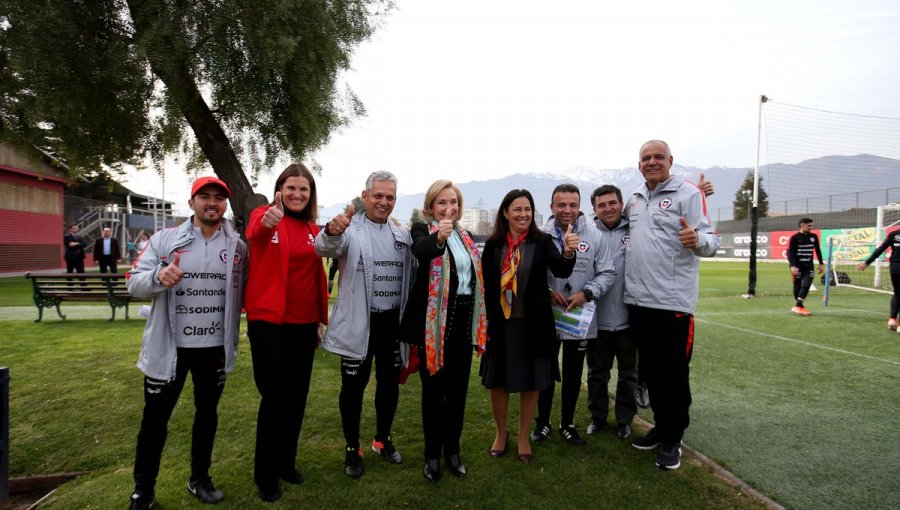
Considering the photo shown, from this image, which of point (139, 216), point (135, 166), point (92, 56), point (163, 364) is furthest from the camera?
point (139, 216)

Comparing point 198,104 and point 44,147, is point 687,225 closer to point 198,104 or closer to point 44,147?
point 198,104

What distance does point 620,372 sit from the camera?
404cm

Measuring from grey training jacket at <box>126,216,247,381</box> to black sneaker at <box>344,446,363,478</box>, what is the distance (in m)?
1.01

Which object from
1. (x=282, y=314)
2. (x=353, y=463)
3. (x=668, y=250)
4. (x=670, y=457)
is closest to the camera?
(x=282, y=314)

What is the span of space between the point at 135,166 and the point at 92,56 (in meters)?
2.08

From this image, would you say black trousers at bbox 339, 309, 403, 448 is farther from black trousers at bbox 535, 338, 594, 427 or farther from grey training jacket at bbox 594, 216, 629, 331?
grey training jacket at bbox 594, 216, 629, 331

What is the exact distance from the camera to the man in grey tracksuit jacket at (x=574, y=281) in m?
3.79

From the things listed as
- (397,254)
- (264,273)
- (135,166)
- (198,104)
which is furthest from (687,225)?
(135,166)

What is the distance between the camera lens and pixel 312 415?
14.2 feet

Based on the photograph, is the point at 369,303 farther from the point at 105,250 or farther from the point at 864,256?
the point at 864,256

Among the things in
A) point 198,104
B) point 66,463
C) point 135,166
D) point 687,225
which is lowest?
point 66,463

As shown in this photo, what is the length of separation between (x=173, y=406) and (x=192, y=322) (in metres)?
0.51

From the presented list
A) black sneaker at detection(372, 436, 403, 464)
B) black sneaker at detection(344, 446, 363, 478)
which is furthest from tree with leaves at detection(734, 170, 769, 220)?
black sneaker at detection(344, 446, 363, 478)

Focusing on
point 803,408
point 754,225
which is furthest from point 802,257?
point 803,408
